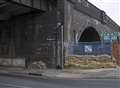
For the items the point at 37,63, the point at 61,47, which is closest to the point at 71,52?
the point at 61,47

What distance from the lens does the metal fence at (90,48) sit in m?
32.0

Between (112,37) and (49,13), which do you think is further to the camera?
(112,37)

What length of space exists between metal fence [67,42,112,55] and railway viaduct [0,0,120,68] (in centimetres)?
83

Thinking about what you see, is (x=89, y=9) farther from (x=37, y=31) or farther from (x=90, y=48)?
(x=37, y=31)

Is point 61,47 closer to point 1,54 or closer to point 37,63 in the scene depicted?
point 37,63

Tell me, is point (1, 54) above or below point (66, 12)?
below

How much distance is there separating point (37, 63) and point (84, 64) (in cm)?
457

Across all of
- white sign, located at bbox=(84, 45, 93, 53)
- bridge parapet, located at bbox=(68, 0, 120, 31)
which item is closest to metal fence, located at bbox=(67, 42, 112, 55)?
white sign, located at bbox=(84, 45, 93, 53)

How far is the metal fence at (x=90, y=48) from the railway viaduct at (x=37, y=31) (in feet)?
2.72

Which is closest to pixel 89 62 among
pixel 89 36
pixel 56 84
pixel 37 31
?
pixel 37 31

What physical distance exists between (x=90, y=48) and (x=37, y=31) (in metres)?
5.44

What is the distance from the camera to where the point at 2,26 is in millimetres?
35625

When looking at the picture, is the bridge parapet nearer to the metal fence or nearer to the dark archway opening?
the dark archway opening

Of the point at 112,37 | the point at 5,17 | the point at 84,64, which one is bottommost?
the point at 84,64
